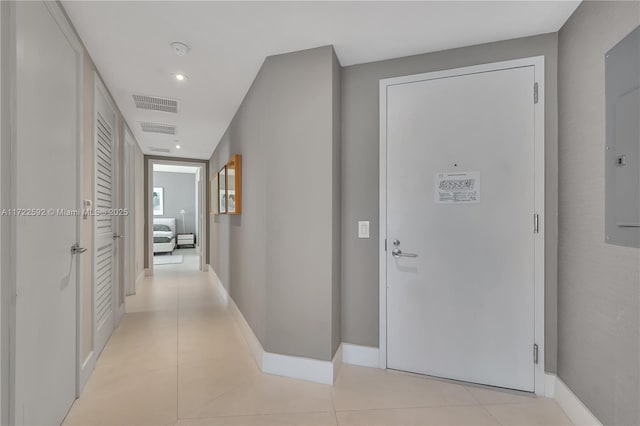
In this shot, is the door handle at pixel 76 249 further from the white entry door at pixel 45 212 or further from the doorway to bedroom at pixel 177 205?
the doorway to bedroom at pixel 177 205

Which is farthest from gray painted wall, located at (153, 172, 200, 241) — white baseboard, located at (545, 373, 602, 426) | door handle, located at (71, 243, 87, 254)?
white baseboard, located at (545, 373, 602, 426)

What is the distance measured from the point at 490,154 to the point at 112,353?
3.25 m

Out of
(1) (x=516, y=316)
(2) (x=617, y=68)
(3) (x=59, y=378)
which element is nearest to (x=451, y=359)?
(1) (x=516, y=316)

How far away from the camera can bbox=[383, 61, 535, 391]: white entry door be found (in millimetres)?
1975

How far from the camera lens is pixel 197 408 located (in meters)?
1.83

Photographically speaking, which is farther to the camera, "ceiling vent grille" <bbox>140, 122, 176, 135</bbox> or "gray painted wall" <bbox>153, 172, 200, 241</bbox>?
"gray painted wall" <bbox>153, 172, 200, 241</bbox>

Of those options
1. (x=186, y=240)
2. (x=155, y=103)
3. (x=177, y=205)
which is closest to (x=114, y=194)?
(x=155, y=103)

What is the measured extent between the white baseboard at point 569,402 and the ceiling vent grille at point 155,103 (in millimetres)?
3797

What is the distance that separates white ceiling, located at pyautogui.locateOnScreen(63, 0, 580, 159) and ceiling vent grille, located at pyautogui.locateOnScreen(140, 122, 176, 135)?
1243mm

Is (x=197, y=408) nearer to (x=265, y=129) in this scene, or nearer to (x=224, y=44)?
(x=265, y=129)

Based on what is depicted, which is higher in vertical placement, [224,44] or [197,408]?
[224,44]

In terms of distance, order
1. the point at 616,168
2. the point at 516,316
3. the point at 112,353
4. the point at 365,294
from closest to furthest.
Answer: the point at 616,168 < the point at 516,316 < the point at 365,294 < the point at 112,353

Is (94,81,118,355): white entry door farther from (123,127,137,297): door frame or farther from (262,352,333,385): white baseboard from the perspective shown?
(262,352,333,385): white baseboard

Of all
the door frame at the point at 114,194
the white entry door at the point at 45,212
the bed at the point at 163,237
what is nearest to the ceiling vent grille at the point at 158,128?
the door frame at the point at 114,194
